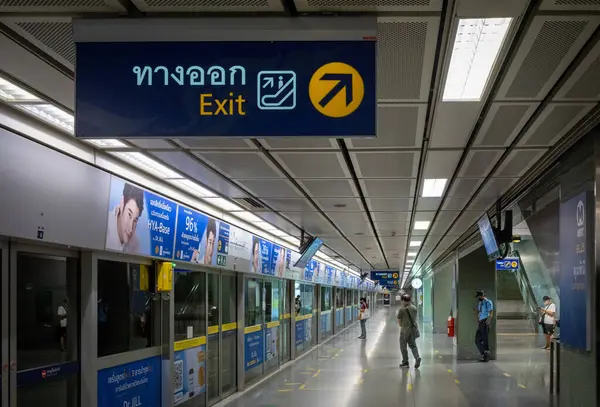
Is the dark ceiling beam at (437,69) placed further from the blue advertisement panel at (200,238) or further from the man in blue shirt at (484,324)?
the man in blue shirt at (484,324)

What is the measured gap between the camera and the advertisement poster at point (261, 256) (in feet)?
38.0

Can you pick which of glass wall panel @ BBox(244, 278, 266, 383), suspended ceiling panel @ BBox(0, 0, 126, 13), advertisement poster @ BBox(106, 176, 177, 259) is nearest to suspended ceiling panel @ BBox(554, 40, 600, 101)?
suspended ceiling panel @ BBox(0, 0, 126, 13)

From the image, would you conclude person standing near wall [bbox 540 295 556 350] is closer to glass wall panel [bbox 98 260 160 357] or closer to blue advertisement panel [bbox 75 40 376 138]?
glass wall panel [bbox 98 260 160 357]

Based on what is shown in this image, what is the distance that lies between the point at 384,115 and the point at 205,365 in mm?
5508

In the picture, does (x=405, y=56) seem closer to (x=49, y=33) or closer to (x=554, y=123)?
(x=49, y=33)

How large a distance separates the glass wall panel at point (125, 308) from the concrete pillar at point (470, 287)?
11.3 meters

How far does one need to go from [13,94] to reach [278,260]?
10.0 m

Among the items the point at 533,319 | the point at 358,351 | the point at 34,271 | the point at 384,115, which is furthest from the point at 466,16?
the point at 533,319

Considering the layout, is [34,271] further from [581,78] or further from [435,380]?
[435,380]

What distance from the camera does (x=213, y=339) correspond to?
970 cm

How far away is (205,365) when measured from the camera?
901 centimetres

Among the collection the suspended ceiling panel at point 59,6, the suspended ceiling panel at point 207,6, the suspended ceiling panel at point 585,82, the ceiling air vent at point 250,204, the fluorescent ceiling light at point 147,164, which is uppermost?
the suspended ceiling panel at point 207,6

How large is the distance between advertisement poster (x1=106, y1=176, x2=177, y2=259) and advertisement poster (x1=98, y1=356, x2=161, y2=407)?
1159 mm

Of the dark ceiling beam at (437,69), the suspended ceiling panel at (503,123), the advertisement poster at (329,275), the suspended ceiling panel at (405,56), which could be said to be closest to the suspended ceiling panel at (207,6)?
the suspended ceiling panel at (405,56)
